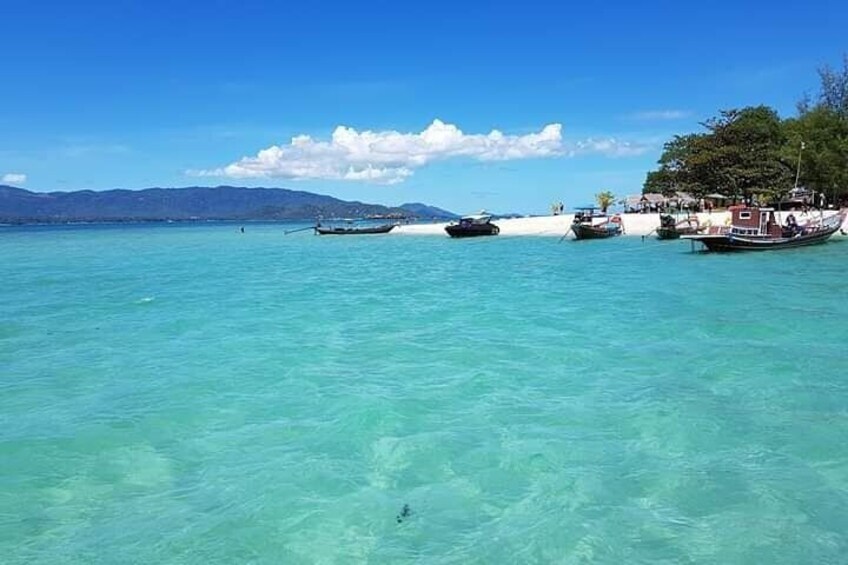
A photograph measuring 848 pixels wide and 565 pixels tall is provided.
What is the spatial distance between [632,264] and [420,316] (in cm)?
1979

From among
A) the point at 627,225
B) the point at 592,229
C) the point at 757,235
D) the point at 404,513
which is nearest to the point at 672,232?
the point at 592,229

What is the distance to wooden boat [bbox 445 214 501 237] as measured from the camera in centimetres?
7356

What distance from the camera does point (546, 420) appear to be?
384 inches

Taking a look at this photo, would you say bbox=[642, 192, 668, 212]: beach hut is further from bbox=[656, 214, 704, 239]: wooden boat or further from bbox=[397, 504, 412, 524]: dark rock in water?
bbox=[397, 504, 412, 524]: dark rock in water

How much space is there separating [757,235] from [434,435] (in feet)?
119

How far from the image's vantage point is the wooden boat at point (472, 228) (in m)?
73.6

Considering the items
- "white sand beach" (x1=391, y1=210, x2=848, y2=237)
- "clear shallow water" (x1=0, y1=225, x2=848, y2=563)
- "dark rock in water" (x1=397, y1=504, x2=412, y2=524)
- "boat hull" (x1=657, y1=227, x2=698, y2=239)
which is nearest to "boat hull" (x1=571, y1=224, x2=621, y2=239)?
"white sand beach" (x1=391, y1=210, x2=848, y2=237)

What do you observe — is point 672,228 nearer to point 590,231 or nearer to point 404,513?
point 590,231

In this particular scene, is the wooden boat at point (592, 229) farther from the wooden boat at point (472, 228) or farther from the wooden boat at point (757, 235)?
the wooden boat at point (757, 235)

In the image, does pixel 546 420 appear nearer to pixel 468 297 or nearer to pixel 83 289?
pixel 468 297

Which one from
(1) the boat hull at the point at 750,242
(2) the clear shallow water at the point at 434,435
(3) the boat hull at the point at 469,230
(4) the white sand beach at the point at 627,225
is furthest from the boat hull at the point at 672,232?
(2) the clear shallow water at the point at 434,435

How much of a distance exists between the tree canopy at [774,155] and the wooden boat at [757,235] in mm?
20942

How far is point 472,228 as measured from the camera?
7400 cm

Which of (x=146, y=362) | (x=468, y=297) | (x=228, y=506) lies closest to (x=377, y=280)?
(x=468, y=297)
